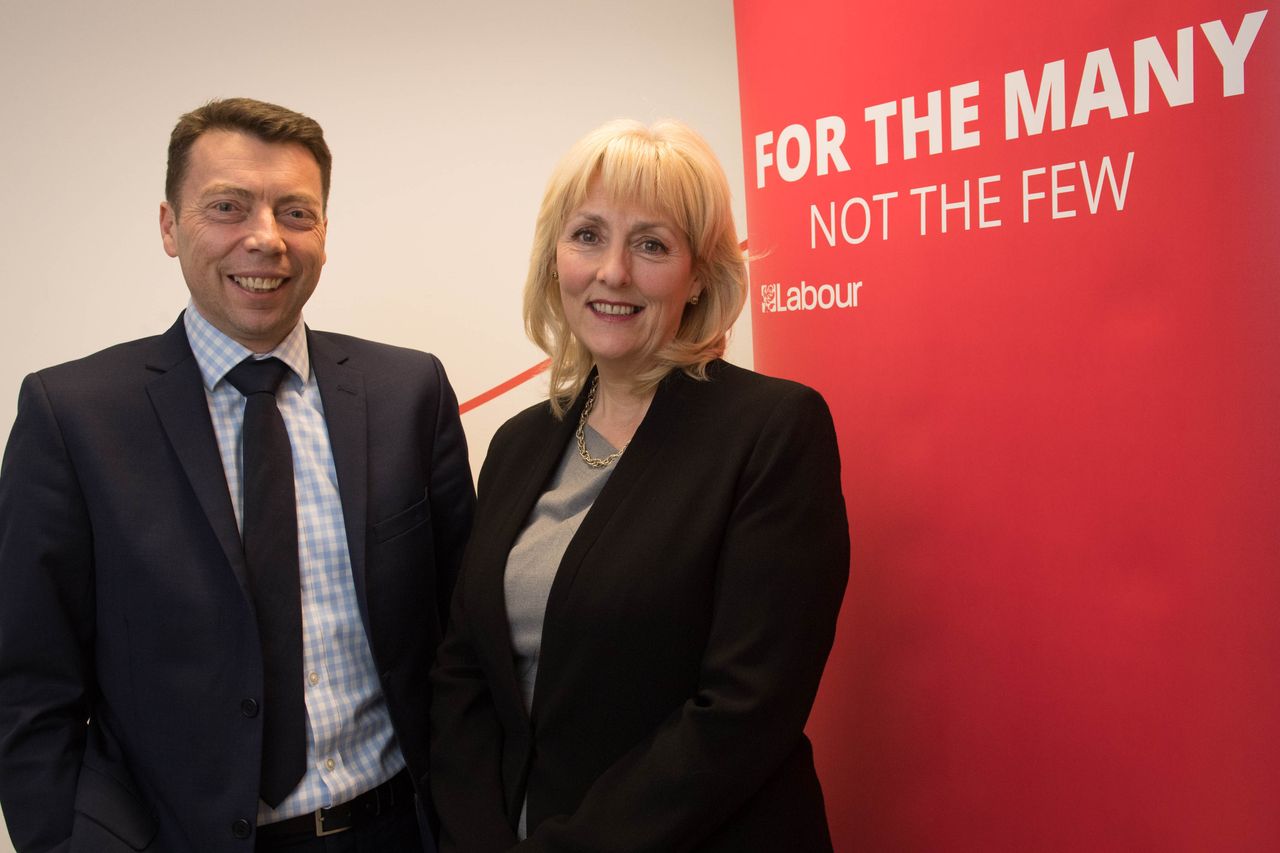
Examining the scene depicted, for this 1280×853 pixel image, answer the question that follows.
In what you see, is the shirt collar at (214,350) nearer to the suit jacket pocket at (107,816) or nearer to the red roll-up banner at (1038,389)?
the suit jacket pocket at (107,816)

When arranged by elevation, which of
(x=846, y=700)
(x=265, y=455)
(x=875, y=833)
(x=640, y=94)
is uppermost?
(x=640, y=94)

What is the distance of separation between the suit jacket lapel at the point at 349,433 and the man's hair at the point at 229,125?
0.37 m

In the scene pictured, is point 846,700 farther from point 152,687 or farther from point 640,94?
point 640,94

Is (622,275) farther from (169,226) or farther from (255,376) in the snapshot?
(169,226)

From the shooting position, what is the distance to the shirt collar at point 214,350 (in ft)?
6.19

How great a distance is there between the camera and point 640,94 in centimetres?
308

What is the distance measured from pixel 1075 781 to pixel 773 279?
1.08 meters

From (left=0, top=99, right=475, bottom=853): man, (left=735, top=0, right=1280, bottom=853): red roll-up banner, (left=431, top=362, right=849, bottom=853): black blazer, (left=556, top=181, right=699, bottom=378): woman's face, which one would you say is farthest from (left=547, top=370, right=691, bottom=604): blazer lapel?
(left=0, top=99, right=475, bottom=853): man

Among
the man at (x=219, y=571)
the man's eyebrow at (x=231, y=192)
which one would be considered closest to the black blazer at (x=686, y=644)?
the man at (x=219, y=571)

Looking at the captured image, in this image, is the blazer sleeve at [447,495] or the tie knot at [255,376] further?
the blazer sleeve at [447,495]

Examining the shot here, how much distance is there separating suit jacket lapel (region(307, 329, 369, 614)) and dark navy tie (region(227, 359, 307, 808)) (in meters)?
0.10

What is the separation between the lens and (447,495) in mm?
2123

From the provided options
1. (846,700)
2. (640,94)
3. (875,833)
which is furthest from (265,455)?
(640,94)

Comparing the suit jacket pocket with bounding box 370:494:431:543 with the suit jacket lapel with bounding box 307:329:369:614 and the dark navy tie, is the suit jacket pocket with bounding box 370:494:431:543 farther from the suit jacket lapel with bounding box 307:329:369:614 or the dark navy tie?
the dark navy tie
